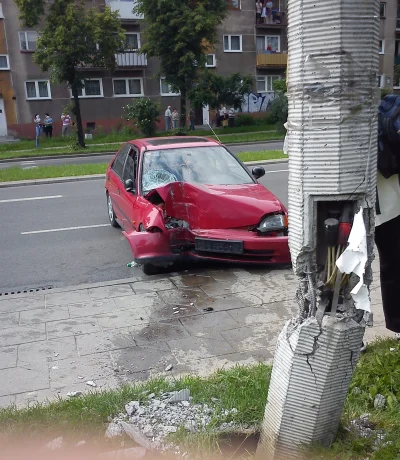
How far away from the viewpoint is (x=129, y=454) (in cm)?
282

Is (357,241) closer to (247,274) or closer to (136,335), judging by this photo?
(136,335)

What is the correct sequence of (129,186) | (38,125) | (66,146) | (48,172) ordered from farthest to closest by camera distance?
(38,125) → (66,146) → (48,172) → (129,186)

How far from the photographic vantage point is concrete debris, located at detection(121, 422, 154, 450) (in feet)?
9.36

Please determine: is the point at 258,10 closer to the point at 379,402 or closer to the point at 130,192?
the point at 130,192

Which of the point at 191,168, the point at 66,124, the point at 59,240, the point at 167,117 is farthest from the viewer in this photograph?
the point at 167,117

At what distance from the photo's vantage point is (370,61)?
2281 millimetres

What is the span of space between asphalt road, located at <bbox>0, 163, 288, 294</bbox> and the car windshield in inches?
49.9

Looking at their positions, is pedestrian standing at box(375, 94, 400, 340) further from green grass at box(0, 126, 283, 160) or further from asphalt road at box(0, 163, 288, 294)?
green grass at box(0, 126, 283, 160)

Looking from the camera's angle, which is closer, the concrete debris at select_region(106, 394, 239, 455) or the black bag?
the concrete debris at select_region(106, 394, 239, 455)

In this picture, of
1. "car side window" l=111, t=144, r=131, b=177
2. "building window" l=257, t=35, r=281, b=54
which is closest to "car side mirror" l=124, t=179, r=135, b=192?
"car side window" l=111, t=144, r=131, b=177

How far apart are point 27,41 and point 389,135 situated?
3422cm

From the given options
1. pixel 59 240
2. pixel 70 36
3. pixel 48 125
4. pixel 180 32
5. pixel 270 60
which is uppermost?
pixel 180 32

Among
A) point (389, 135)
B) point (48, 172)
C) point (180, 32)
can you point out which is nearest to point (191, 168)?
point (389, 135)

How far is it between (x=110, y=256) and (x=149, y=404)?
14.6 ft
